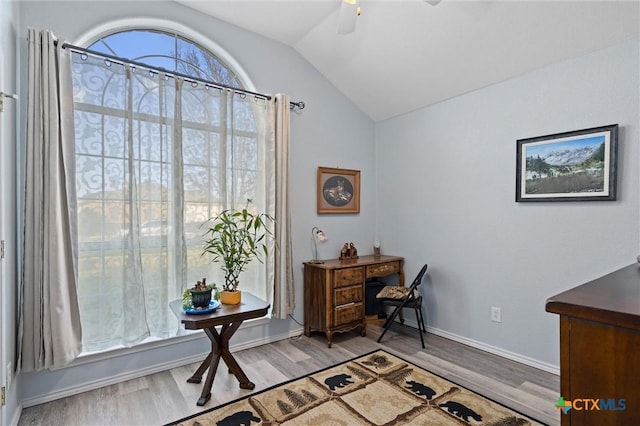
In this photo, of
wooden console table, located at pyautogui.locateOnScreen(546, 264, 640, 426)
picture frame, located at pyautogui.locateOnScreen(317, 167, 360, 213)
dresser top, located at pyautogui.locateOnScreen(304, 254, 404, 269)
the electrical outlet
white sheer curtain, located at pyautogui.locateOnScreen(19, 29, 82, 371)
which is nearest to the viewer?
wooden console table, located at pyautogui.locateOnScreen(546, 264, 640, 426)

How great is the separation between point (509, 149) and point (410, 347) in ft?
6.43

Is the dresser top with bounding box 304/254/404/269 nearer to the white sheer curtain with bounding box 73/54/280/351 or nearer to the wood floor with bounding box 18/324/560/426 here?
the wood floor with bounding box 18/324/560/426

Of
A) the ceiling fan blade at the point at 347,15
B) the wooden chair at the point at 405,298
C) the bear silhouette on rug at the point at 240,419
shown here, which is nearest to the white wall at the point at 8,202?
the bear silhouette on rug at the point at 240,419

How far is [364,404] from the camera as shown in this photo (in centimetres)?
208

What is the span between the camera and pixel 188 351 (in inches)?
106

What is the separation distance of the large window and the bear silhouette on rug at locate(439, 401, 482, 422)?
196 centimetres

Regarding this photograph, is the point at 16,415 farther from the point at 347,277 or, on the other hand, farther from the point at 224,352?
the point at 347,277

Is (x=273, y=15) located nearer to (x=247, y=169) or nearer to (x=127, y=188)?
(x=247, y=169)

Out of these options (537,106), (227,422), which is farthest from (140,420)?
(537,106)

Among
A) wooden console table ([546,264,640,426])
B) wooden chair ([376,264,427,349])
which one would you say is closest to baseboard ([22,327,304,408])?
wooden chair ([376,264,427,349])

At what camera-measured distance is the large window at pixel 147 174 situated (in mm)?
2225

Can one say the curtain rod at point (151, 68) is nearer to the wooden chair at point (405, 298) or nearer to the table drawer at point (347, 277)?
the table drawer at point (347, 277)

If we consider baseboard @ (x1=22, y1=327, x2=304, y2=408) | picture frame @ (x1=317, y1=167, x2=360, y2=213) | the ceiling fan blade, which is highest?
the ceiling fan blade

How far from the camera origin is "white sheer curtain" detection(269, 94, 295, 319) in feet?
9.91
